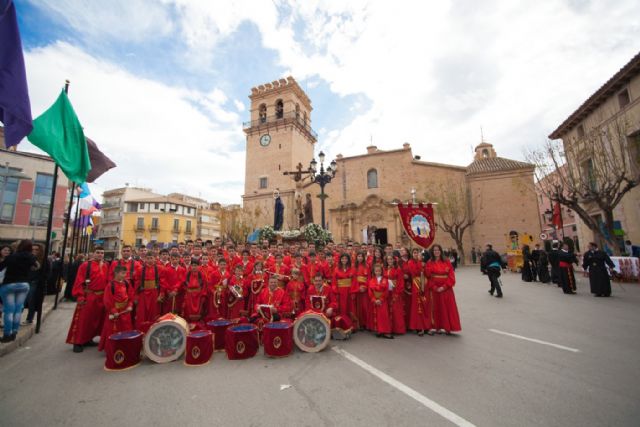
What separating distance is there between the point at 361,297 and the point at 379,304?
0.73m

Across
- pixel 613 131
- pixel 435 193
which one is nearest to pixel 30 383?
pixel 613 131

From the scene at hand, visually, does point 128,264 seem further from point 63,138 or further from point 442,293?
point 442,293

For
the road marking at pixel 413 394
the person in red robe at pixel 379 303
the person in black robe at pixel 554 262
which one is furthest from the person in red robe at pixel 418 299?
the person in black robe at pixel 554 262

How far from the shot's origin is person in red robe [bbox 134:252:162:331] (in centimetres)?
604

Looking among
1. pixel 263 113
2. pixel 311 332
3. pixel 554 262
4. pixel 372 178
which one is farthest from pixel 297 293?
pixel 263 113

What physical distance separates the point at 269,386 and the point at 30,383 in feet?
10.8

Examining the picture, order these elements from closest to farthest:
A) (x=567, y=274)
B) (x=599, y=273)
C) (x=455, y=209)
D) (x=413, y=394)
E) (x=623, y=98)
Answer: (x=413, y=394)
(x=599, y=273)
(x=567, y=274)
(x=623, y=98)
(x=455, y=209)

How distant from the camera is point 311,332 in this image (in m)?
5.16

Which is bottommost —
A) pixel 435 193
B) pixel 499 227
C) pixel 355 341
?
pixel 355 341

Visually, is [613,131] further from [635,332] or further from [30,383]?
[30,383]

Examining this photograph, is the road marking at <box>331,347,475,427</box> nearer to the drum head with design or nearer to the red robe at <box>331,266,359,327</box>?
the red robe at <box>331,266,359,327</box>

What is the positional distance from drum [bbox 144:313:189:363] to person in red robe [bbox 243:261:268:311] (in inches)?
74.3

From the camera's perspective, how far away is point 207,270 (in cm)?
667

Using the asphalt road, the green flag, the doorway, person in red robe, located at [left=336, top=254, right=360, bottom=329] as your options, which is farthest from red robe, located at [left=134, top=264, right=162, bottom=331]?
the doorway
